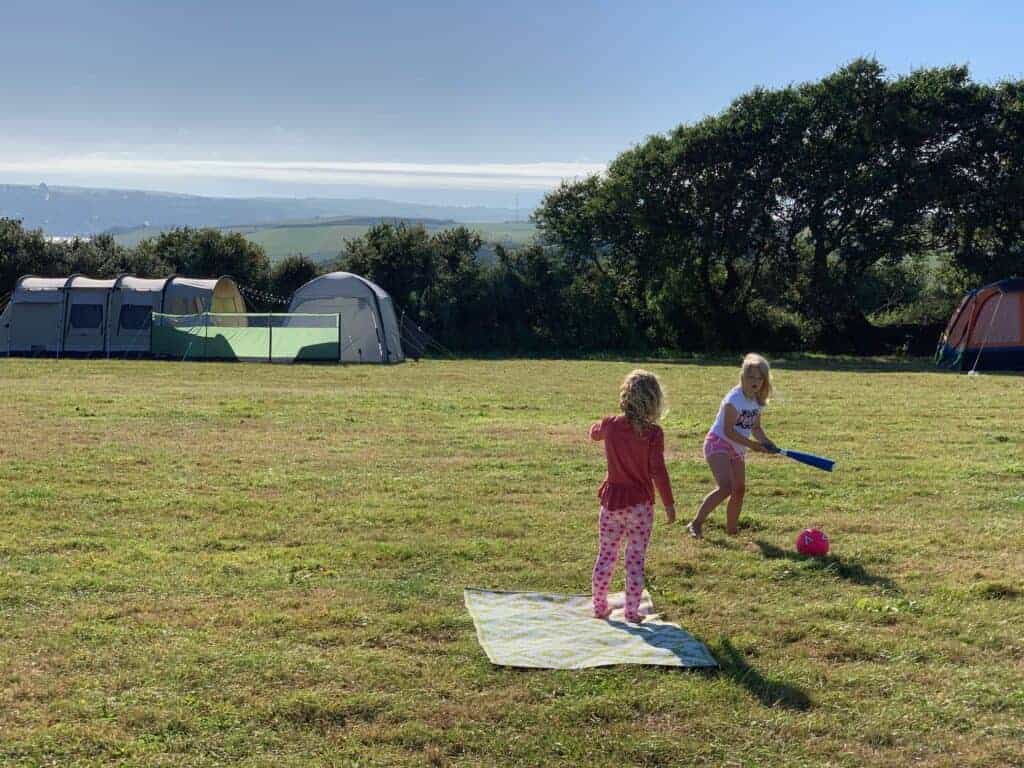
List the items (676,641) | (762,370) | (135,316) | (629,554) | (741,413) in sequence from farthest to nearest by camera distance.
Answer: (135,316) → (741,413) → (762,370) → (629,554) → (676,641)

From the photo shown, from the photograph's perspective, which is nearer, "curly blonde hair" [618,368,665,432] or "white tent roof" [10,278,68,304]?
"curly blonde hair" [618,368,665,432]

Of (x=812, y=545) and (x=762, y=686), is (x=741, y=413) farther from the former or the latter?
(x=762, y=686)

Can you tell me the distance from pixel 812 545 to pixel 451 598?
2.63 m

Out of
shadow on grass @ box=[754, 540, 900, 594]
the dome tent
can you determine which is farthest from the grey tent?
shadow on grass @ box=[754, 540, 900, 594]

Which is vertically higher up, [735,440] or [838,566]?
[735,440]

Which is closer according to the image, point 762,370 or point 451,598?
point 451,598

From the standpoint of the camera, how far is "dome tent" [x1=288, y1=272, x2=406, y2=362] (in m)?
23.1

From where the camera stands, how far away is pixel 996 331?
2114cm

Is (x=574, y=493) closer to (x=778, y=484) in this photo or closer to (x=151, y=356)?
(x=778, y=484)

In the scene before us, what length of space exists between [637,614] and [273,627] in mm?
2013

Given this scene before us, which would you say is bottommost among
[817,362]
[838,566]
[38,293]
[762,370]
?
[838,566]

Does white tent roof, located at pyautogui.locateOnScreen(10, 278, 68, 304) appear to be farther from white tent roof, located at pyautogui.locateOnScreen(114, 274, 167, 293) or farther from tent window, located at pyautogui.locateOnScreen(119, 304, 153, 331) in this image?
tent window, located at pyautogui.locateOnScreen(119, 304, 153, 331)

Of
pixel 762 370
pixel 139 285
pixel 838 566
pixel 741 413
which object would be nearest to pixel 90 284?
pixel 139 285

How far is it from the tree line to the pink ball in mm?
19958
